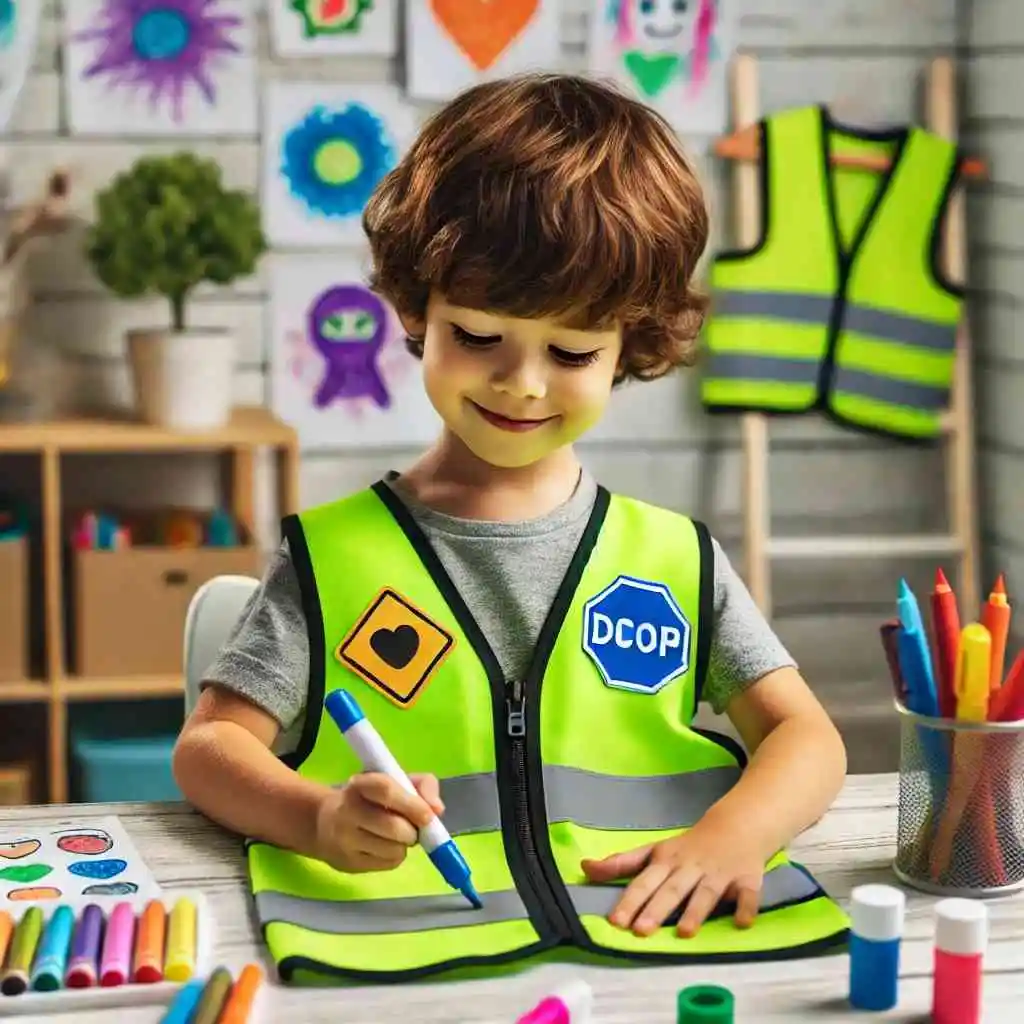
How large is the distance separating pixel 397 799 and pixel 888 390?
2350 millimetres

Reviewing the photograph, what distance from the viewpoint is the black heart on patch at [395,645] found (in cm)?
114

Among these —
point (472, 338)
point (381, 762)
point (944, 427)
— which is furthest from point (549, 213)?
point (944, 427)

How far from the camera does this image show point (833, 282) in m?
3.13

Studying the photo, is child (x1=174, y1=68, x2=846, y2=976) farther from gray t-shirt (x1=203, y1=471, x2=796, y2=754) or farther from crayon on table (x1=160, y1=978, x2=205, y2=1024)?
crayon on table (x1=160, y1=978, x2=205, y2=1024)

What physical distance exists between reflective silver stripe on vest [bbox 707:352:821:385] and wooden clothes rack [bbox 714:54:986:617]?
0.25 ft

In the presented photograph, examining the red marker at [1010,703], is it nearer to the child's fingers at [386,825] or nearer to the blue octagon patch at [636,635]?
the blue octagon patch at [636,635]

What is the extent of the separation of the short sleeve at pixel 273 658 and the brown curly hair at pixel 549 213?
228 millimetres

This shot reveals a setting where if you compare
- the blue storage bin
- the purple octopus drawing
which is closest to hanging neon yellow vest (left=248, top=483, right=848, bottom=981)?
the blue storage bin

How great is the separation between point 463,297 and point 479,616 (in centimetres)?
21

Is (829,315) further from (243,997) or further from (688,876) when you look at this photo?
(243,997)

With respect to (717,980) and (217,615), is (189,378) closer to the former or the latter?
(217,615)

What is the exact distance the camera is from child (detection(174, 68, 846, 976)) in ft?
3.47

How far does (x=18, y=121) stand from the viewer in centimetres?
290

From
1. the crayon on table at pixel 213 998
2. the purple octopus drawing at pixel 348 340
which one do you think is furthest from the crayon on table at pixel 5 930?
the purple octopus drawing at pixel 348 340
